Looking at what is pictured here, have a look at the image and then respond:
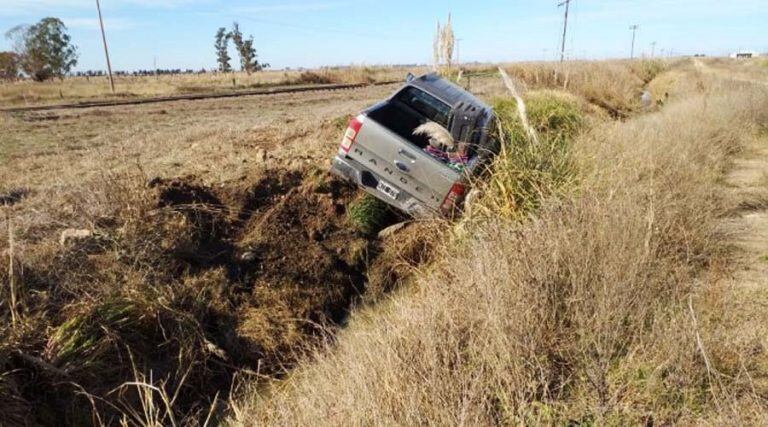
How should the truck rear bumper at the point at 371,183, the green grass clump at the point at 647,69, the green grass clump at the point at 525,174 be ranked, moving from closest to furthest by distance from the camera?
1. the green grass clump at the point at 525,174
2. the truck rear bumper at the point at 371,183
3. the green grass clump at the point at 647,69

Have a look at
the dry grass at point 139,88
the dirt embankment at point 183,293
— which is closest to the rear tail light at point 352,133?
the dirt embankment at point 183,293

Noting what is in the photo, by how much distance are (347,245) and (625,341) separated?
3905 millimetres

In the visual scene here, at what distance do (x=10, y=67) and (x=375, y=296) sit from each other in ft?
194

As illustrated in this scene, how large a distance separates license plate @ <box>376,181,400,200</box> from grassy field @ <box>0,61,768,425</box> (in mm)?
515

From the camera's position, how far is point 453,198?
19.2ft

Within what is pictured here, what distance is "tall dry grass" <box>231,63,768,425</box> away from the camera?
2594 millimetres

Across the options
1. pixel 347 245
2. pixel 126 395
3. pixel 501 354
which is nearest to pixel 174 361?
pixel 126 395

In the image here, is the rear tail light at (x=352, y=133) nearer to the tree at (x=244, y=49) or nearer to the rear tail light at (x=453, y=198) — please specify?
the rear tail light at (x=453, y=198)

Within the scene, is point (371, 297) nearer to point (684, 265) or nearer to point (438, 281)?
point (438, 281)

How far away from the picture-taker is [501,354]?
9.18ft

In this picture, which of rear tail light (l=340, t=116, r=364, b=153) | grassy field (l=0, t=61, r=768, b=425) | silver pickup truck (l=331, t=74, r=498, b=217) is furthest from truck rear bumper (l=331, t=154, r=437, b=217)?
grassy field (l=0, t=61, r=768, b=425)

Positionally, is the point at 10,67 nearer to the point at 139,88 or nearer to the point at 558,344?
the point at 139,88

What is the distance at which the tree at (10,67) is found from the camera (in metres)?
48.8

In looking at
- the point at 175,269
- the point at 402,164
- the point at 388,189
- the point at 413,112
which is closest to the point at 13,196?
the point at 175,269
